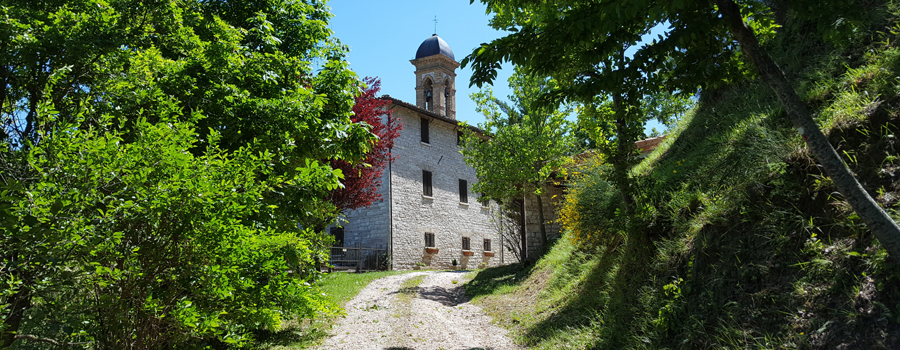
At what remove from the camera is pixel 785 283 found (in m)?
4.07

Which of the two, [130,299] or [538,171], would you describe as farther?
[538,171]

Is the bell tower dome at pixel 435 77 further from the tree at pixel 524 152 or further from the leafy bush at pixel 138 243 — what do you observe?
the leafy bush at pixel 138 243

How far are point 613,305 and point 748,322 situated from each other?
2014 mm

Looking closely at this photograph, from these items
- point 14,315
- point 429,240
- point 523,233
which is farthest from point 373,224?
point 14,315

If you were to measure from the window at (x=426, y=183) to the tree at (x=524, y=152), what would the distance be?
23.2ft

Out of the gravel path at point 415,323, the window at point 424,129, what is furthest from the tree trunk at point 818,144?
the window at point 424,129

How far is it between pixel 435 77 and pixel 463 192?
31.3 feet

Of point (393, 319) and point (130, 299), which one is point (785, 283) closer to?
point (130, 299)

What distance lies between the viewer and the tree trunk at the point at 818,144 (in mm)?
3061

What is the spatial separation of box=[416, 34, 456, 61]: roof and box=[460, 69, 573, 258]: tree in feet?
56.0

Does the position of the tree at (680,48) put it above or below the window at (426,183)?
below

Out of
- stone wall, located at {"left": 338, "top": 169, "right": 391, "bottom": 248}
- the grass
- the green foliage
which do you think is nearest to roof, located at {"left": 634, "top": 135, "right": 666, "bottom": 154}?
the green foliage

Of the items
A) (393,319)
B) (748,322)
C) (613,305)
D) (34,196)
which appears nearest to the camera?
(34,196)

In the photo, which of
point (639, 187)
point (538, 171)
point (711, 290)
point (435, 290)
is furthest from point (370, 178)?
point (711, 290)
